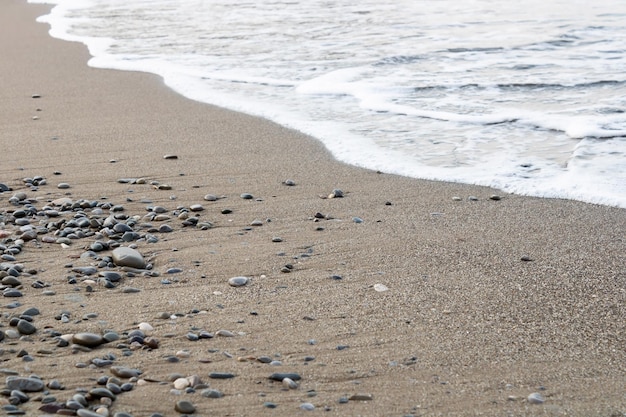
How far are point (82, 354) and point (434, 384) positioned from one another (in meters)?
1.09

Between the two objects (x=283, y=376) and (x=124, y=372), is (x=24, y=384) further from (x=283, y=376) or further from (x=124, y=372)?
(x=283, y=376)

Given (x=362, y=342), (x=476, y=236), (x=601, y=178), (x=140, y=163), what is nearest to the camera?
(x=362, y=342)

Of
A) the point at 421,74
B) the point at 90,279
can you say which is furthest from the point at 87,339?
the point at 421,74

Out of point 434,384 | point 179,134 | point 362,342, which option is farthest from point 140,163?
point 434,384

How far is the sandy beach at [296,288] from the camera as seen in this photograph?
2359 mm

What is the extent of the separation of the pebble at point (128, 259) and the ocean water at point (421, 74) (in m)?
1.85

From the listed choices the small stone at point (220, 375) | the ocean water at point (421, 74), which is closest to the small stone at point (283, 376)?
the small stone at point (220, 375)

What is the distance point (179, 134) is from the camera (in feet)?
18.0

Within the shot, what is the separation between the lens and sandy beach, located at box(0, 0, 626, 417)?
2.36m

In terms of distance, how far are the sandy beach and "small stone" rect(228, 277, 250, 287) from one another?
20mm

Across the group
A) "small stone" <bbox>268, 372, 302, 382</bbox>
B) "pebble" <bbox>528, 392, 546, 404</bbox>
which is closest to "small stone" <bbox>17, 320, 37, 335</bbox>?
"small stone" <bbox>268, 372, 302, 382</bbox>

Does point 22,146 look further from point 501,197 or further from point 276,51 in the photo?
point 276,51

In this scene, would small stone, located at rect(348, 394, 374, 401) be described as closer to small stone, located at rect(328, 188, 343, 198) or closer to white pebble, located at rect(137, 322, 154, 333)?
white pebble, located at rect(137, 322, 154, 333)

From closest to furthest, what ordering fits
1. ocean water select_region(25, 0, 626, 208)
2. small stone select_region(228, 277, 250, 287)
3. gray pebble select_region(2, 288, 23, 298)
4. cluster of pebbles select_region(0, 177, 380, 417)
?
cluster of pebbles select_region(0, 177, 380, 417), gray pebble select_region(2, 288, 23, 298), small stone select_region(228, 277, 250, 287), ocean water select_region(25, 0, 626, 208)
